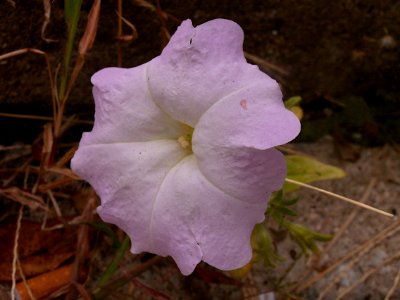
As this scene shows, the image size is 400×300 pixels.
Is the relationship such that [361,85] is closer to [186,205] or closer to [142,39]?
[142,39]

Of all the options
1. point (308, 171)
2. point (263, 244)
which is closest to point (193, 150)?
point (263, 244)

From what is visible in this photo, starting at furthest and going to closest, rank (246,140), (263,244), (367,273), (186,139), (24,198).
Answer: (367,273) < (24,198) < (263,244) < (186,139) < (246,140)

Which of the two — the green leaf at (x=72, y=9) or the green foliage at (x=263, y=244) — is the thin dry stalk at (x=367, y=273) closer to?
the green foliage at (x=263, y=244)

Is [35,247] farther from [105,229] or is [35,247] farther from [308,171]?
[308,171]

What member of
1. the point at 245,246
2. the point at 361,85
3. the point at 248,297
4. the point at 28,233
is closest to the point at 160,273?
the point at 248,297

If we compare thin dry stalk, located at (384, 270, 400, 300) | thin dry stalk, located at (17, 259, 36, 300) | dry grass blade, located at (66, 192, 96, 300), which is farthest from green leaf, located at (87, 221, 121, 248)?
thin dry stalk, located at (384, 270, 400, 300)

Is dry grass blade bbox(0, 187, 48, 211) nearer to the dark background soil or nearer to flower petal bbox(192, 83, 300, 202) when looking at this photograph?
the dark background soil
